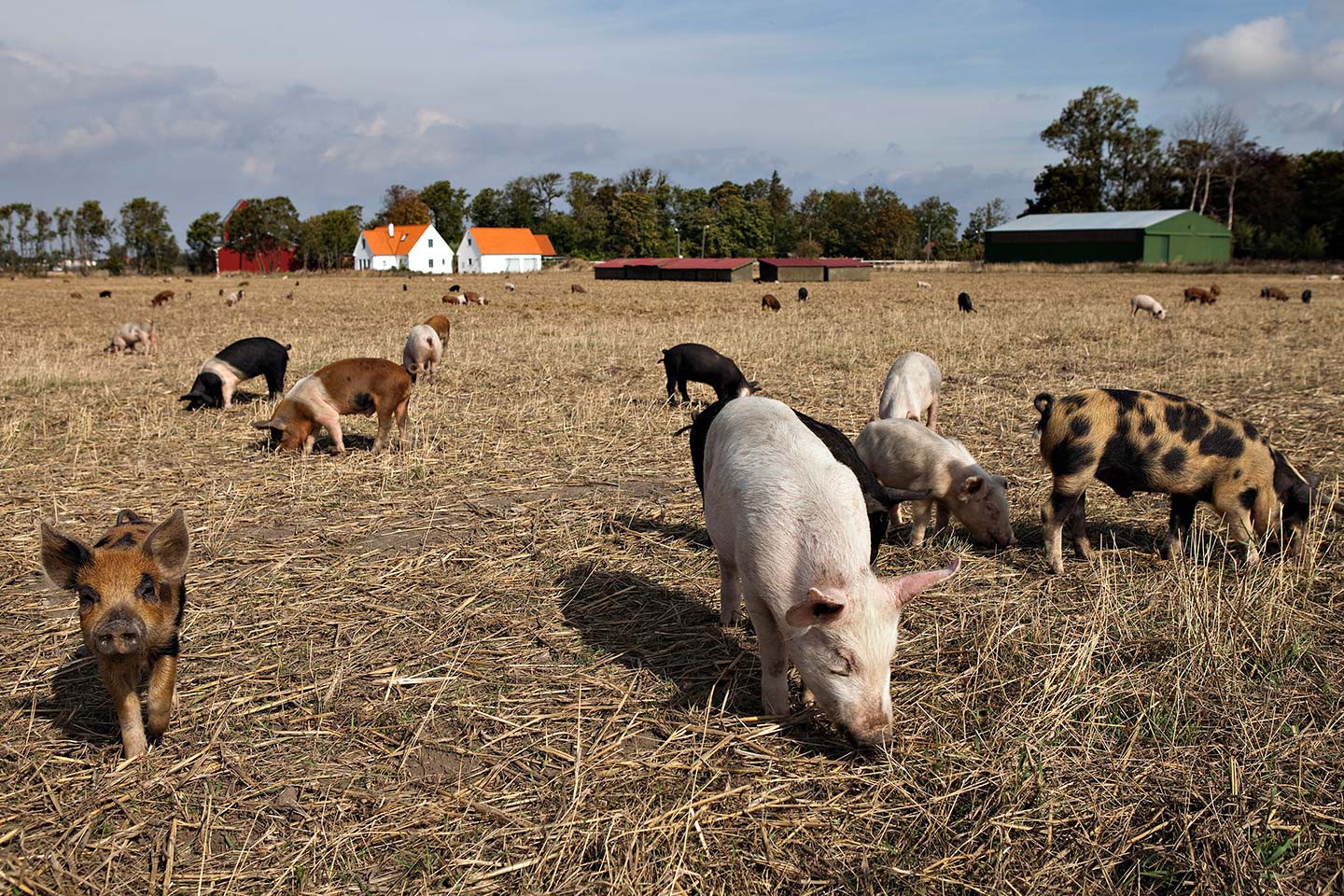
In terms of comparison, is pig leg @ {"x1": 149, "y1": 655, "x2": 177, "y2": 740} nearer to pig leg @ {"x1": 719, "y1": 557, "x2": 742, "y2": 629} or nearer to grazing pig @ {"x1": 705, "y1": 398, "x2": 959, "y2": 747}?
grazing pig @ {"x1": 705, "y1": 398, "x2": 959, "y2": 747}

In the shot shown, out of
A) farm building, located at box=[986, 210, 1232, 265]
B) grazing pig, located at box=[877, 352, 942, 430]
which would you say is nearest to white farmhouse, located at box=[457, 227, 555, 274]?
farm building, located at box=[986, 210, 1232, 265]

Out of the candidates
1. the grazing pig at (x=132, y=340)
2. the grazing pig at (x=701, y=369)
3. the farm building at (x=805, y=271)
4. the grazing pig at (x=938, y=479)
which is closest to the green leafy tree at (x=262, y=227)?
the farm building at (x=805, y=271)

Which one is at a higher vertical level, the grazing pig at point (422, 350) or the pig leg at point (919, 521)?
the grazing pig at point (422, 350)

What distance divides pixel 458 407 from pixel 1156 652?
882cm

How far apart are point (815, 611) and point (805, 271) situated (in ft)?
188

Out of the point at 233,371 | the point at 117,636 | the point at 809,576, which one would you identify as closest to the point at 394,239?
the point at 233,371

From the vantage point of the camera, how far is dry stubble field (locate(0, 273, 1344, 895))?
11.3 ft

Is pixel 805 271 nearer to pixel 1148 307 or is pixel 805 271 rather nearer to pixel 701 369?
pixel 1148 307

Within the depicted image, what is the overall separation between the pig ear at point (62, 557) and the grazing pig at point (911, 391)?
6794mm

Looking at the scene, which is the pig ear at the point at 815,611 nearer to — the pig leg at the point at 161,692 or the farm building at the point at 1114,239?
the pig leg at the point at 161,692

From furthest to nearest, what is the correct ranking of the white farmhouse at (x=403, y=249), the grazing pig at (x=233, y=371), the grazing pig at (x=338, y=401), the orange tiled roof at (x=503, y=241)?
the white farmhouse at (x=403, y=249)
the orange tiled roof at (x=503, y=241)
the grazing pig at (x=233, y=371)
the grazing pig at (x=338, y=401)

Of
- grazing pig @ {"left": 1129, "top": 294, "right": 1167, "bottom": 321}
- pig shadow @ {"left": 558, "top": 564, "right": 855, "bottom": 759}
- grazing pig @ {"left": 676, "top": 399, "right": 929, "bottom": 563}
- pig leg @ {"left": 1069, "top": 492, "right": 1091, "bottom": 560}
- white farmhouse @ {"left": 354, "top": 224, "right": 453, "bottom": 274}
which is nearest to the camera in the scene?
pig shadow @ {"left": 558, "top": 564, "right": 855, "bottom": 759}

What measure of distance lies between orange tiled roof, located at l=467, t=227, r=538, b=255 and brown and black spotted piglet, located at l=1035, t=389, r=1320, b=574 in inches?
3884

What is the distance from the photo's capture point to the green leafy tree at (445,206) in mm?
116000
